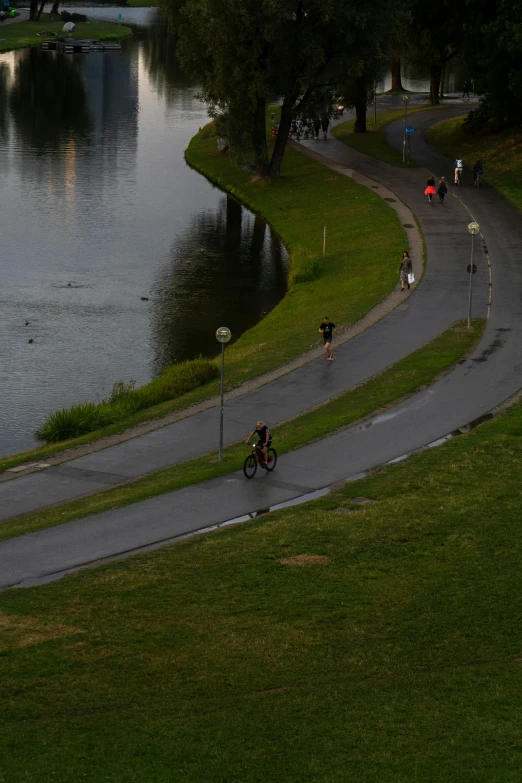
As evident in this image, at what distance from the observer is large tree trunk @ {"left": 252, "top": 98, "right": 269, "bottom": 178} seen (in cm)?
7487

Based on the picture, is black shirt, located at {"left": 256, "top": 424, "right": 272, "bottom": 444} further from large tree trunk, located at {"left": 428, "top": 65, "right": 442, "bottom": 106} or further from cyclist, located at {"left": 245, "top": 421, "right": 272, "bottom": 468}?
large tree trunk, located at {"left": 428, "top": 65, "right": 442, "bottom": 106}

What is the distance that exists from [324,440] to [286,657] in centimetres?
1300

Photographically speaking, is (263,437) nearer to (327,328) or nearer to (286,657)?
(286,657)

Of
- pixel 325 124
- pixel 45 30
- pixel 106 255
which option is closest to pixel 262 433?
pixel 106 255

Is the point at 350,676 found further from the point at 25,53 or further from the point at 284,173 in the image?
the point at 25,53

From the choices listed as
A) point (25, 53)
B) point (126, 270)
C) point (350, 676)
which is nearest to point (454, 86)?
point (25, 53)

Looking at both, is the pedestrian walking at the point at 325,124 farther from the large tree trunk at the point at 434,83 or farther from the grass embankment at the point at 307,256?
the large tree trunk at the point at 434,83

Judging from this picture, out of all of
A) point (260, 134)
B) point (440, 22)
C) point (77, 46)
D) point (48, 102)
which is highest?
point (440, 22)

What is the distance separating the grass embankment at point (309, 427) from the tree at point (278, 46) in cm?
3109

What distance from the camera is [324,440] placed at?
33.3 metres

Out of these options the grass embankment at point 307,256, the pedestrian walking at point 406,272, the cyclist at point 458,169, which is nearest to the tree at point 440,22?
the cyclist at point 458,169

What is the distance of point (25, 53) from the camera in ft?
499

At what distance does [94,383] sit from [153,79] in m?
97.1

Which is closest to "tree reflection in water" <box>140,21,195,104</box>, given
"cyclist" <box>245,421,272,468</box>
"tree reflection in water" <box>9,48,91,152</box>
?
"tree reflection in water" <box>9,48,91,152</box>
